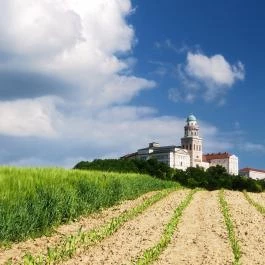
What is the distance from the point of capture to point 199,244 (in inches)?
709

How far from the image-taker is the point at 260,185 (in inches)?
3241

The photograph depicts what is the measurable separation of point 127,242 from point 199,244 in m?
2.18

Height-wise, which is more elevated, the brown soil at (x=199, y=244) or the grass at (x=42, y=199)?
the grass at (x=42, y=199)

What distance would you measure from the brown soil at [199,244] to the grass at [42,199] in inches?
177

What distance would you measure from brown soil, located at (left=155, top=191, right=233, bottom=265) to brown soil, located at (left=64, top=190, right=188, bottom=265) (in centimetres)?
76

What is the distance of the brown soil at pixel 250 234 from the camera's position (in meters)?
16.6

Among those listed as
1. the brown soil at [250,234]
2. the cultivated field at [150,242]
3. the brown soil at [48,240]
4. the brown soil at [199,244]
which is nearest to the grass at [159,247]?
the cultivated field at [150,242]

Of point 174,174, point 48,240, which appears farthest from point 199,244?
point 174,174

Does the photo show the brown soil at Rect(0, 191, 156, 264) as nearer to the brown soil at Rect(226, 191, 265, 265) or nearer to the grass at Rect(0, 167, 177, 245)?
the grass at Rect(0, 167, 177, 245)

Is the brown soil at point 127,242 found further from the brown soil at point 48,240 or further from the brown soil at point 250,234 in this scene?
the brown soil at point 250,234

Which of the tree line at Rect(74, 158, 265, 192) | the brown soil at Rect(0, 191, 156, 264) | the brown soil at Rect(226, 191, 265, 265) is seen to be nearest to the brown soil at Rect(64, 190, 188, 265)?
the brown soil at Rect(0, 191, 156, 264)

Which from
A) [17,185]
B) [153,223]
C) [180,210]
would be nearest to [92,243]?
[17,185]

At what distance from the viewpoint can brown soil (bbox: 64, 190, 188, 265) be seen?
15.6 meters

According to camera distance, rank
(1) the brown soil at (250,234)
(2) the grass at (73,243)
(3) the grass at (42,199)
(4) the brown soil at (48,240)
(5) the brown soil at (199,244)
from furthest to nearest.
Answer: (3) the grass at (42,199) < (1) the brown soil at (250,234) < (4) the brown soil at (48,240) < (5) the brown soil at (199,244) < (2) the grass at (73,243)
